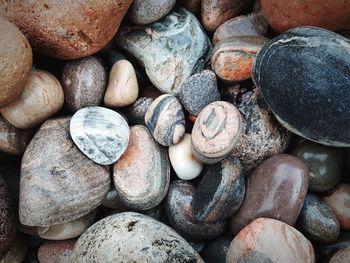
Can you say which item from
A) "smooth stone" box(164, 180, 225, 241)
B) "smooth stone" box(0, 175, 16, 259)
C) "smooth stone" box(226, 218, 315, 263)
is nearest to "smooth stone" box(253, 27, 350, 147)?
"smooth stone" box(226, 218, 315, 263)


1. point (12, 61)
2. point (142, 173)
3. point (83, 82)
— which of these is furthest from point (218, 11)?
point (12, 61)

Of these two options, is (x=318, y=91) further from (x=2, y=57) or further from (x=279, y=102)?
(x=2, y=57)

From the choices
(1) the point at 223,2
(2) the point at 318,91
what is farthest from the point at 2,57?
(2) the point at 318,91

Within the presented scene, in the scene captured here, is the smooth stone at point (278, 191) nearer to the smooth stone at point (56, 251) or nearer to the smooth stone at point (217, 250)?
the smooth stone at point (217, 250)

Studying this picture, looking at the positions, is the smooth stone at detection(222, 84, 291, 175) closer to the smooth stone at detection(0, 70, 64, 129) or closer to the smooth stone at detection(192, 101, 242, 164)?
the smooth stone at detection(192, 101, 242, 164)

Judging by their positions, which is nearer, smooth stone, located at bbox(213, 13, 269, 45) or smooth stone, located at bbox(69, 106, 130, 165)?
smooth stone, located at bbox(69, 106, 130, 165)

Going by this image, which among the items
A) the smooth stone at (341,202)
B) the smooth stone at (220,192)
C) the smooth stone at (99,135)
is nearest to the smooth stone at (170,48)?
the smooth stone at (99,135)
